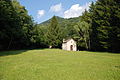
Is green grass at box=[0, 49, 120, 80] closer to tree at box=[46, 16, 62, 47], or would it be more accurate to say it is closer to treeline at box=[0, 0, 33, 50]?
treeline at box=[0, 0, 33, 50]

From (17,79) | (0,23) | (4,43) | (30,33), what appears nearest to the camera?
(17,79)

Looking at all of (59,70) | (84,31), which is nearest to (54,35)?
(84,31)

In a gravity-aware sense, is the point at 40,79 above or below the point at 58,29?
below

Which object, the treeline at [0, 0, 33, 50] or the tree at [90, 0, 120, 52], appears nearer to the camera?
the tree at [90, 0, 120, 52]

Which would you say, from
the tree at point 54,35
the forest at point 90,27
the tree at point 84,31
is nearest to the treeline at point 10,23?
the forest at point 90,27

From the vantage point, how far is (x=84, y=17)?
43594mm

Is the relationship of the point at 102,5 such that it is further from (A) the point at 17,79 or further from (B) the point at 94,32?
(A) the point at 17,79

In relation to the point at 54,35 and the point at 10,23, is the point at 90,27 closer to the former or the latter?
the point at 54,35

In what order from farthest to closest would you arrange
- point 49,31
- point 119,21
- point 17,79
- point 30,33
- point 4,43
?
point 49,31 → point 30,33 → point 4,43 → point 119,21 → point 17,79

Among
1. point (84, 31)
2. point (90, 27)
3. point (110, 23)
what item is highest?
point (90, 27)

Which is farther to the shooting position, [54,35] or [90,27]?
[54,35]

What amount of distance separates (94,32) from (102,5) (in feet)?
29.4

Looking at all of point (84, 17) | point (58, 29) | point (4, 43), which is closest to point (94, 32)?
point (84, 17)

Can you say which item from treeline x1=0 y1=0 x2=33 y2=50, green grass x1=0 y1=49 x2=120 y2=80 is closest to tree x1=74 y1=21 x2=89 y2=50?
treeline x1=0 y1=0 x2=33 y2=50
